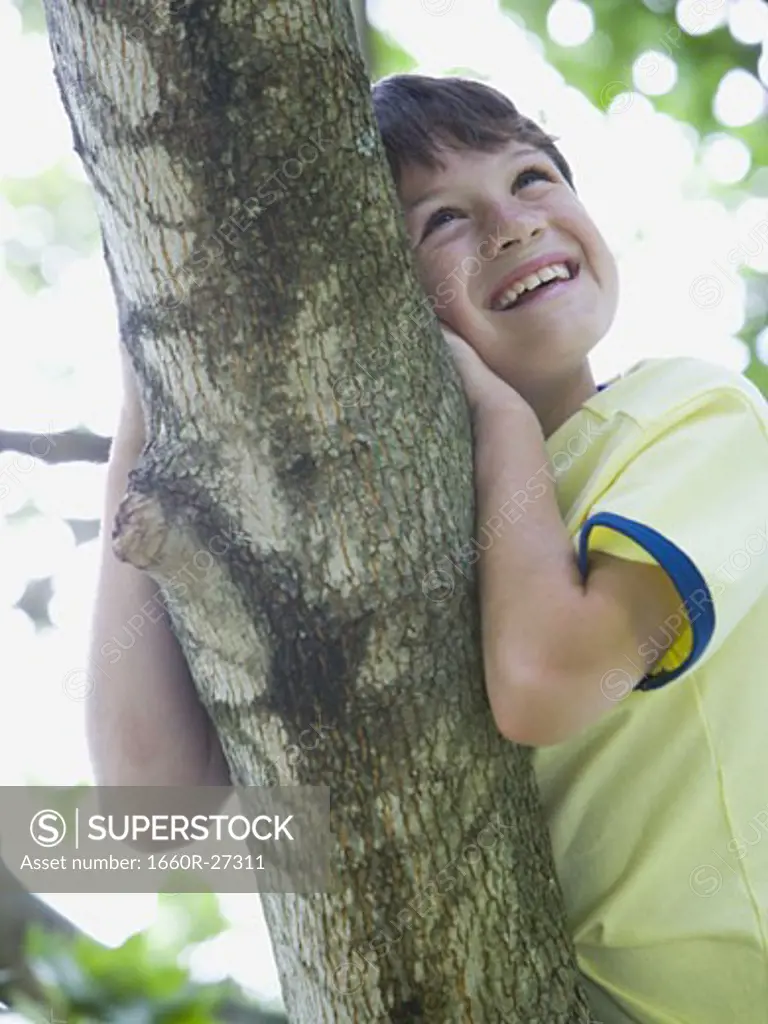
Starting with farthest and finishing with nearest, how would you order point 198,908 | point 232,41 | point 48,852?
point 198,908 < point 48,852 < point 232,41

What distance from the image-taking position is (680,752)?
1.36 m

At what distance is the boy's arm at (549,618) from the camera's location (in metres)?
1.21

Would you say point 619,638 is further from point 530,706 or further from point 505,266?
point 505,266

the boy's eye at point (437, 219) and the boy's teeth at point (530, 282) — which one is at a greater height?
the boy's eye at point (437, 219)

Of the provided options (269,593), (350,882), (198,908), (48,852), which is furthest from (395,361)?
(198,908)

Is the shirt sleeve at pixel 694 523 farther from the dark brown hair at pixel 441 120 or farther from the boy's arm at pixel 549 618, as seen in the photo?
the dark brown hair at pixel 441 120

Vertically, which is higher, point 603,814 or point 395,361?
point 395,361

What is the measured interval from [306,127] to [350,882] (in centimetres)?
66

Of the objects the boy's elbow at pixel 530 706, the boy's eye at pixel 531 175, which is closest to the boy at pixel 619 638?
the boy's elbow at pixel 530 706

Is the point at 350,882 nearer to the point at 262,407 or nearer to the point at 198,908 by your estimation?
the point at 262,407

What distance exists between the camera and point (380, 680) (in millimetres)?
1172

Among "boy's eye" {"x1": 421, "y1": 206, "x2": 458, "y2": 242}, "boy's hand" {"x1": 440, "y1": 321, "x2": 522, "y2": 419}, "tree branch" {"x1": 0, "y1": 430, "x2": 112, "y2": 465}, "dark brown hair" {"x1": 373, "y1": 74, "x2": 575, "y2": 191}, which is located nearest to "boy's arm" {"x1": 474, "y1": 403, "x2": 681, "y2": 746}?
"boy's hand" {"x1": 440, "y1": 321, "x2": 522, "y2": 419}
